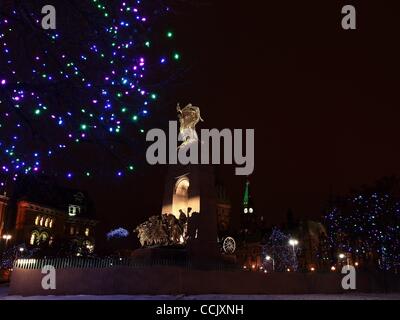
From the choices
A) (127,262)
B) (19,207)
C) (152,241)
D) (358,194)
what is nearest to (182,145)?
(152,241)

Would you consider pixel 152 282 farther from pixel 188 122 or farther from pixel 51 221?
pixel 51 221

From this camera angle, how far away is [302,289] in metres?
23.9

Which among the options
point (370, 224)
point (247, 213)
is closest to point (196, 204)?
point (370, 224)

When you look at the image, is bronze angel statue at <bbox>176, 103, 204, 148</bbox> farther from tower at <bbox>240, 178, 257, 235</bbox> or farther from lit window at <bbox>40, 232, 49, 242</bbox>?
tower at <bbox>240, 178, 257, 235</bbox>

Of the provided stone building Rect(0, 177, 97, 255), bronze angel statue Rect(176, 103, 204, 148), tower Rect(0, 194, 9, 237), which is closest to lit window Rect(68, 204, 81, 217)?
stone building Rect(0, 177, 97, 255)

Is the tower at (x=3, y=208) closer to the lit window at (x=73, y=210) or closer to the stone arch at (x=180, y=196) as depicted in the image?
the lit window at (x=73, y=210)

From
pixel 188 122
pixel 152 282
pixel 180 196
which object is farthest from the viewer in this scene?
pixel 188 122

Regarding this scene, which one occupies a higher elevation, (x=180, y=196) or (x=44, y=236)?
(x=180, y=196)

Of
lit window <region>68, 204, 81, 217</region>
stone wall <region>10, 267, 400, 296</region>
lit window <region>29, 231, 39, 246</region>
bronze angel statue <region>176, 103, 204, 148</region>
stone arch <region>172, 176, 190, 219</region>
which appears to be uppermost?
bronze angel statue <region>176, 103, 204, 148</region>

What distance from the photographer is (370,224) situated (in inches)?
1271

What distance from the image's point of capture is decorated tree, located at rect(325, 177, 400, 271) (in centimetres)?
3117

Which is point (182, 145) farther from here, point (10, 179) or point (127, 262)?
point (10, 179)

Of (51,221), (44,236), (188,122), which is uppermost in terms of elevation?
(188,122)

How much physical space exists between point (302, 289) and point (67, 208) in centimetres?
6618
